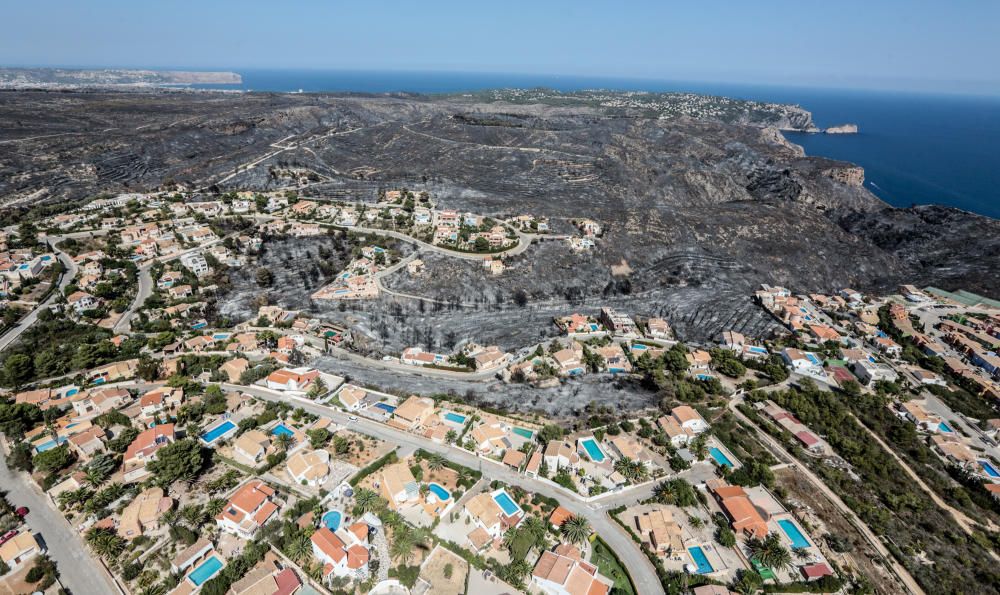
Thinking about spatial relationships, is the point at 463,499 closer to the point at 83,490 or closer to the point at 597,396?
the point at 597,396

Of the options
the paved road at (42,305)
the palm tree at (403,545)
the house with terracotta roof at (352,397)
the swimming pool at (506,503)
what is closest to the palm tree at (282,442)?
the house with terracotta roof at (352,397)

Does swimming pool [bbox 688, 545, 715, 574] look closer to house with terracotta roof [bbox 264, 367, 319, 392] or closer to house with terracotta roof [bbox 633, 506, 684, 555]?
house with terracotta roof [bbox 633, 506, 684, 555]

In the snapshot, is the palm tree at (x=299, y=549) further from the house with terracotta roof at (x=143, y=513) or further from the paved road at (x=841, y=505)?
the paved road at (x=841, y=505)

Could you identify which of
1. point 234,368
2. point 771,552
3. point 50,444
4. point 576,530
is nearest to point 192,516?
point 50,444

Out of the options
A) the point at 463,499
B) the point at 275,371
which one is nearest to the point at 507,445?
the point at 463,499

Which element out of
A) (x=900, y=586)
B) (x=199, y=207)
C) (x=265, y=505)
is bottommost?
(x=900, y=586)

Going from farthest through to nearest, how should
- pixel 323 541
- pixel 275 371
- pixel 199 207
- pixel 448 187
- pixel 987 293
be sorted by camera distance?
pixel 448 187 < pixel 199 207 < pixel 987 293 < pixel 275 371 < pixel 323 541
